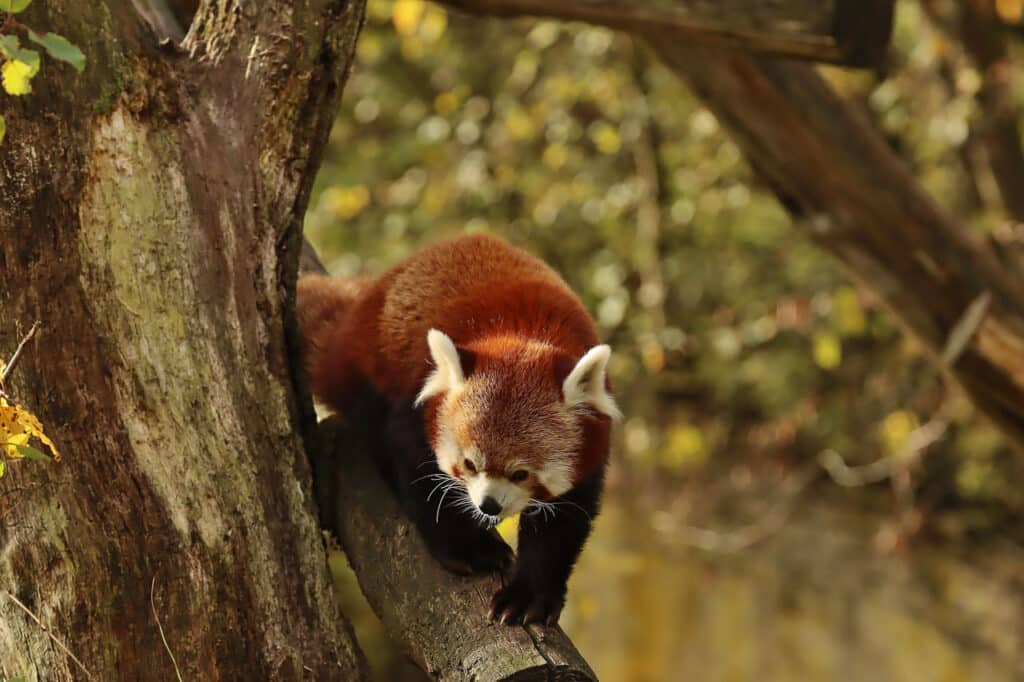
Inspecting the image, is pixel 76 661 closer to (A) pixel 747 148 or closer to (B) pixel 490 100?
(A) pixel 747 148

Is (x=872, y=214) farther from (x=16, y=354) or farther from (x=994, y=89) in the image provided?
(x=16, y=354)

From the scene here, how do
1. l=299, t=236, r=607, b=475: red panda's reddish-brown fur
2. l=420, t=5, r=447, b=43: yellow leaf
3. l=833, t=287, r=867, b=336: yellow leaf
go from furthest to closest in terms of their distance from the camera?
l=420, t=5, r=447, b=43: yellow leaf
l=833, t=287, r=867, b=336: yellow leaf
l=299, t=236, r=607, b=475: red panda's reddish-brown fur

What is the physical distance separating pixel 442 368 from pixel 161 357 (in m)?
0.62

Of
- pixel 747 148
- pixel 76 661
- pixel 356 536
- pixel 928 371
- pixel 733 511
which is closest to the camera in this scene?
pixel 76 661

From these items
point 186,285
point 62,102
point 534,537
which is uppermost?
point 62,102

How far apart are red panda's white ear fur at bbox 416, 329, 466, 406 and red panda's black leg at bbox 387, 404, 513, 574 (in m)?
0.08

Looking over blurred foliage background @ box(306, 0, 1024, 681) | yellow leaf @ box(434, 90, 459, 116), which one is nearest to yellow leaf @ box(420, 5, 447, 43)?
blurred foliage background @ box(306, 0, 1024, 681)

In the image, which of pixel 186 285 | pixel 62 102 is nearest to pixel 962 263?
pixel 186 285

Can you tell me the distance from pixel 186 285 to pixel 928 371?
15.8 ft

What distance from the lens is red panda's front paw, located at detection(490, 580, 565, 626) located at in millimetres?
2107

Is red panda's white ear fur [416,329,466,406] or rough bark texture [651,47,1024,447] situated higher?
red panda's white ear fur [416,329,466,406]

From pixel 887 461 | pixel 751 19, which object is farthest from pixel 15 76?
pixel 887 461

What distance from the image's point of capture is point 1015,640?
6.10 m

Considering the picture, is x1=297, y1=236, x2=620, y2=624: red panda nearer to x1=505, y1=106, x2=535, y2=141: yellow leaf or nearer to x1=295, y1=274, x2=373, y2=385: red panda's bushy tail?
x1=295, y1=274, x2=373, y2=385: red panda's bushy tail
